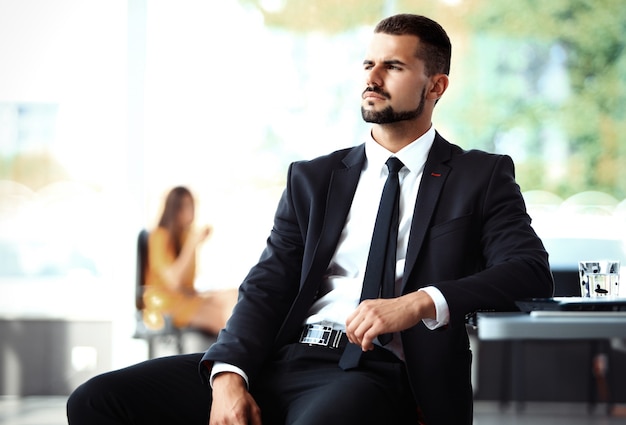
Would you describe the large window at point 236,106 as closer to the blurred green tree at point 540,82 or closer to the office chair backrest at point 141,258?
the blurred green tree at point 540,82

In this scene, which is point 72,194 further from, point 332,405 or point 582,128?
point 332,405

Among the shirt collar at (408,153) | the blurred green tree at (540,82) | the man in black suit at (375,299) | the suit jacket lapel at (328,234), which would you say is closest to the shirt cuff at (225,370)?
the man in black suit at (375,299)

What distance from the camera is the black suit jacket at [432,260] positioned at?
5.18 ft

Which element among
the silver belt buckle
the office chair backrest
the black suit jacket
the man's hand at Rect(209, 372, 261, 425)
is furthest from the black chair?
the man's hand at Rect(209, 372, 261, 425)

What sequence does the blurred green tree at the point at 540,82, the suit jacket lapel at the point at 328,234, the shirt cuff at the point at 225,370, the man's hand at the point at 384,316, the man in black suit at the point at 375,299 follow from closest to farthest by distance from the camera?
1. the man's hand at the point at 384,316
2. the man in black suit at the point at 375,299
3. the shirt cuff at the point at 225,370
4. the suit jacket lapel at the point at 328,234
5. the blurred green tree at the point at 540,82

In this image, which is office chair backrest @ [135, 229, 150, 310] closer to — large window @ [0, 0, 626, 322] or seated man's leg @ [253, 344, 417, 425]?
large window @ [0, 0, 626, 322]

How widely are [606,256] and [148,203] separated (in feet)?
9.48

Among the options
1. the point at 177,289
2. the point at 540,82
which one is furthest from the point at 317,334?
the point at 540,82

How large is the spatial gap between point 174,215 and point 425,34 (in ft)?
11.7

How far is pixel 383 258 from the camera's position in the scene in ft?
5.68

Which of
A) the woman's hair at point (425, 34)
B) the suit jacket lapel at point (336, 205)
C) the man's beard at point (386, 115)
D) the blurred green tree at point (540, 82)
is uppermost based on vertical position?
the blurred green tree at point (540, 82)

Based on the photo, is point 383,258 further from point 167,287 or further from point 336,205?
point 167,287

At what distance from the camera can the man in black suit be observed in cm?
151

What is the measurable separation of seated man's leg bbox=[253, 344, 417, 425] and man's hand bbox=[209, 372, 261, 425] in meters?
0.06
